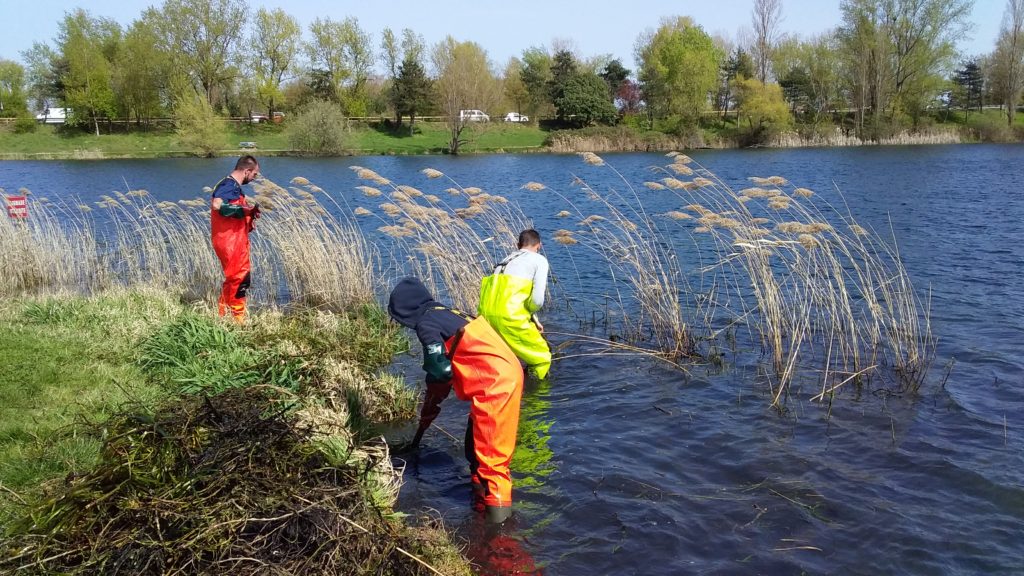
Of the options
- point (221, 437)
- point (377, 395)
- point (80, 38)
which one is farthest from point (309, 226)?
point (80, 38)

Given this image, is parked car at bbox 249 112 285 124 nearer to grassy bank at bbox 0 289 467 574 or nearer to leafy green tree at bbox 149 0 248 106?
leafy green tree at bbox 149 0 248 106

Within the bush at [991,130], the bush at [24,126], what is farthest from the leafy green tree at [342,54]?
the bush at [991,130]

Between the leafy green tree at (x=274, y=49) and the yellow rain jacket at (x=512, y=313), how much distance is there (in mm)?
72742

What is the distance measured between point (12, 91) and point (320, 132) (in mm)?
37252

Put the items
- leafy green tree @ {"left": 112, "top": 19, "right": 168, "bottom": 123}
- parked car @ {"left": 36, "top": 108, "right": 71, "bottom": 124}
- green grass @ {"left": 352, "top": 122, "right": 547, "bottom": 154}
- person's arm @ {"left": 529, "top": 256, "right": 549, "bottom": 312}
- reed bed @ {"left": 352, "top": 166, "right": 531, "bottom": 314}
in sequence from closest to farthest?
person's arm @ {"left": 529, "top": 256, "right": 549, "bottom": 312} < reed bed @ {"left": 352, "top": 166, "right": 531, "bottom": 314} < green grass @ {"left": 352, "top": 122, "right": 547, "bottom": 154} < leafy green tree @ {"left": 112, "top": 19, "right": 168, "bottom": 123} < parked car @ {"left": 36, "top": 108, "right": 71, "bottom": 124}

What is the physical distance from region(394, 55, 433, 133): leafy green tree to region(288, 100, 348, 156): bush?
12.2 meters

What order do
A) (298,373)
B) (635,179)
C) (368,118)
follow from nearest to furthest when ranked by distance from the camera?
(298,373) → (635,179) → (368,118)

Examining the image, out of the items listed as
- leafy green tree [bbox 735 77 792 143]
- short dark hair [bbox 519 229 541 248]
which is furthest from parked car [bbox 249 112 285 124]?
short dark hair [bbox 519 229 541 248]

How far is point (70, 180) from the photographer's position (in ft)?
123

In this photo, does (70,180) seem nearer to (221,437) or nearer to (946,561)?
(221,437)

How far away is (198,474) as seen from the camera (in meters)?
4.33

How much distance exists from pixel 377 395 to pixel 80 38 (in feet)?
246

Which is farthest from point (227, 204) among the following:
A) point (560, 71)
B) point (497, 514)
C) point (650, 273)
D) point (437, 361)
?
point (560, 71)

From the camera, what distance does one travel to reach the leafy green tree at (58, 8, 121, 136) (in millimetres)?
64125
